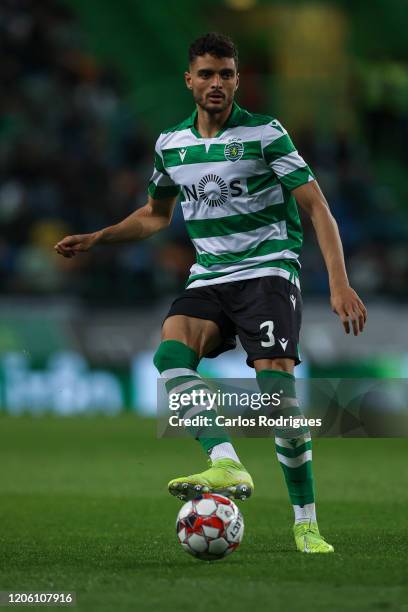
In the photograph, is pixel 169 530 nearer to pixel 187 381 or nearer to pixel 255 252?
pixel 187 381

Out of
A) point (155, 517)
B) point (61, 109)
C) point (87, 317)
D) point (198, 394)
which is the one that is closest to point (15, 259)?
point (87, 317)

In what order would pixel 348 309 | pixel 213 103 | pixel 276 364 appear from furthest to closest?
pixel 213 103 < pixel 276 364 < pixel 348 309

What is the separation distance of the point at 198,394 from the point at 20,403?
10.1 m

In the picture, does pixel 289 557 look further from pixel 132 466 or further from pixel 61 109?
pixel 61 109

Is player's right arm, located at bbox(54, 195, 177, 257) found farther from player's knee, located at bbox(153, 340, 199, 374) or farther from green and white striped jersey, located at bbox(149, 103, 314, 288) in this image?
player's knee, located at bbox(153, 340, 199, 374)

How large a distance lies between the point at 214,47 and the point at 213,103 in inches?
9.6

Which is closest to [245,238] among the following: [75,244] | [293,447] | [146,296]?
[75,244]

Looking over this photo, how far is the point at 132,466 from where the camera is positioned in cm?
1056

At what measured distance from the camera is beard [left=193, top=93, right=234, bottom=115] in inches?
225

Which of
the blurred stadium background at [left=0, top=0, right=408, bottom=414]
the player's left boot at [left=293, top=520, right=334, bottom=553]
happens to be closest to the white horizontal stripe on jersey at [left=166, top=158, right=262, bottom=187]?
the player's left boot at [left=293, top=520, right=334, bottom=553]

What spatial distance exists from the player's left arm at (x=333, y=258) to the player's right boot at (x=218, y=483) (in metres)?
0.76

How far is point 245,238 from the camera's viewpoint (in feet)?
19.0

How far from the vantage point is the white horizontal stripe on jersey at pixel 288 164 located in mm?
5637

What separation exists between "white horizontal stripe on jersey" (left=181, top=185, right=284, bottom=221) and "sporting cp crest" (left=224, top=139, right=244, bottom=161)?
0.58 feet
